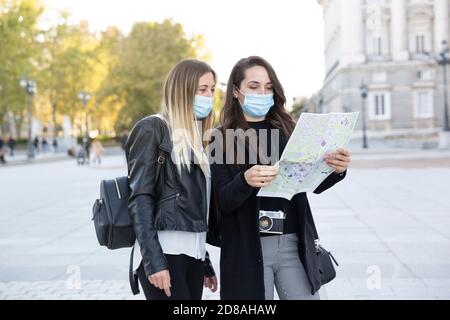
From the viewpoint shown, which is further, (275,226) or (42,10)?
(42,10)

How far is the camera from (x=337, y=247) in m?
8.11

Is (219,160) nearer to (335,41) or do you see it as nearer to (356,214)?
(356,214)

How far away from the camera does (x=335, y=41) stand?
229 ft

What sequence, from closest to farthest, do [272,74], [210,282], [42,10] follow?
[272,74]
[210,282]
[42,10]

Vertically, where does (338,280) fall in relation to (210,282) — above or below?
below

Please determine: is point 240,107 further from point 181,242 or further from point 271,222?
point 181,242

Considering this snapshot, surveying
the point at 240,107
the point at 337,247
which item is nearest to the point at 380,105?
the point at 337,247

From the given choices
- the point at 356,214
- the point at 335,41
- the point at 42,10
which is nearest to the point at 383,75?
the point at 335,41

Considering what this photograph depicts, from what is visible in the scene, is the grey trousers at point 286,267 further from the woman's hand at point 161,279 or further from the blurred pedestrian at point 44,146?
the blurred pedestrian at point 44,146

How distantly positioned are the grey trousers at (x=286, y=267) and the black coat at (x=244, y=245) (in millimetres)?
41

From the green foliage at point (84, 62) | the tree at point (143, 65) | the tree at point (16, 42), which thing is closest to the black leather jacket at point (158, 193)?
the tree at point (16, 42)

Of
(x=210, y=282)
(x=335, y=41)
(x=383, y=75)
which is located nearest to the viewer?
(x=210, y=282)

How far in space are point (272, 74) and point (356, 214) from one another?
27.6ft

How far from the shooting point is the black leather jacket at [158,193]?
2963mm
